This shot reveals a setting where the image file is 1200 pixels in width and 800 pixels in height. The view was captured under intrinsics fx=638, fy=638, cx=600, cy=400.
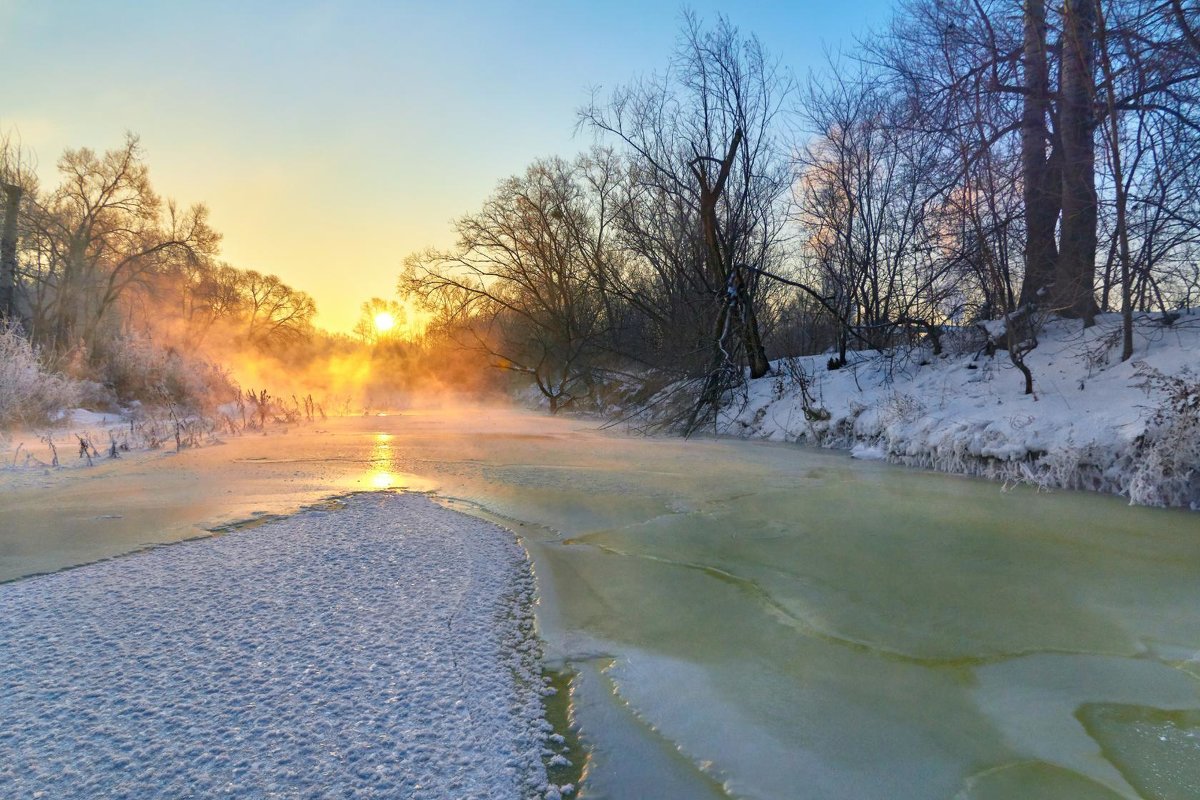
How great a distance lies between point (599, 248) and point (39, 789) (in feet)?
67.4

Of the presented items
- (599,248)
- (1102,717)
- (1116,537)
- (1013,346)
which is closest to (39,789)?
(1102,717)

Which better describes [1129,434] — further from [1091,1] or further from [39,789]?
[39,789]

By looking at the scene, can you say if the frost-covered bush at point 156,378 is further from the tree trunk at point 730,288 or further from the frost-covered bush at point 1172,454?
the frost-covered bush at point 1172,454

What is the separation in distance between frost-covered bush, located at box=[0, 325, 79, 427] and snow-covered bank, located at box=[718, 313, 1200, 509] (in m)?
11.6

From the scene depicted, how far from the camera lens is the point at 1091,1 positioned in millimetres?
6758

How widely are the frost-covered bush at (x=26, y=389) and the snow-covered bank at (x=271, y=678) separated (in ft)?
31.2

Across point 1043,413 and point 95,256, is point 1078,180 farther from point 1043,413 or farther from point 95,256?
point 95,256

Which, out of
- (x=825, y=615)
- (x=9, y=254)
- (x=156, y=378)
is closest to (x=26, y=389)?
(x=156, y=378)

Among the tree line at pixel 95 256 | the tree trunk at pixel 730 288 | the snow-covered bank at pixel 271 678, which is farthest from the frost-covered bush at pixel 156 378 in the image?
the snow-covered bank at pixel 271 678

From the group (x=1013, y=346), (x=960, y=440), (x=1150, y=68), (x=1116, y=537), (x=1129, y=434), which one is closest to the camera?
(x=1116, y=537)

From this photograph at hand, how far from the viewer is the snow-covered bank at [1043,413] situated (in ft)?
16.6

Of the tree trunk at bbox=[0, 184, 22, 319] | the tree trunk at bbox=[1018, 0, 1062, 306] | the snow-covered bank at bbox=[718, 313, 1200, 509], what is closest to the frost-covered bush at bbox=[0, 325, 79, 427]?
the tree trunk at bbox=[0, 184, 22, 319]

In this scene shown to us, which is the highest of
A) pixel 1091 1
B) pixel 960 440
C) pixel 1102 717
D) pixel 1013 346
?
pixel 1091 1

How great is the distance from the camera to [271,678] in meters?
1.93
